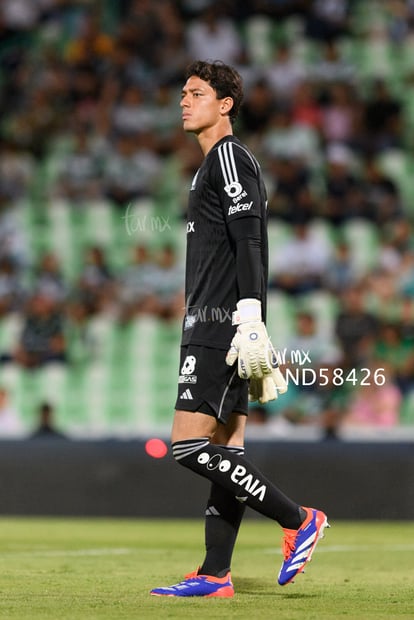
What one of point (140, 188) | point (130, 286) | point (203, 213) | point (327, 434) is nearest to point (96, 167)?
point (140, 188)

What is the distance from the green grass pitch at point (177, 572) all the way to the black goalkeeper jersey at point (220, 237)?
105 centimetres

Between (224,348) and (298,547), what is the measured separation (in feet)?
2.70

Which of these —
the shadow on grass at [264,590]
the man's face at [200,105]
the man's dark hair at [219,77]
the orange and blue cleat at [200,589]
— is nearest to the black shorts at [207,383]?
the orange and blue cleat at [200,589]

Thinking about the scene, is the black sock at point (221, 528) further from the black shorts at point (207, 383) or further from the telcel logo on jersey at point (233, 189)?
the telcel logo on jersey at point (233, 189)

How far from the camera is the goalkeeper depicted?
5.14 metres

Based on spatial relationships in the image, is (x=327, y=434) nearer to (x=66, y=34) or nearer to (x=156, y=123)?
(x=156, y=123)

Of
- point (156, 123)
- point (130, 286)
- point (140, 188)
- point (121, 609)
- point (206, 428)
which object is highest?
point (156, 123)

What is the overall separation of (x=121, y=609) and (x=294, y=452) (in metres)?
6.88

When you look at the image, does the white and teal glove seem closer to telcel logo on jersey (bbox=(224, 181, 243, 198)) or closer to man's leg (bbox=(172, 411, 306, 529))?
man's leg (bbox=(172, 411, 306, 529))

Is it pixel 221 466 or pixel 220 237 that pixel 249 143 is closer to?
pixel 220 237

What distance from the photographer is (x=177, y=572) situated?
6629 millimetres

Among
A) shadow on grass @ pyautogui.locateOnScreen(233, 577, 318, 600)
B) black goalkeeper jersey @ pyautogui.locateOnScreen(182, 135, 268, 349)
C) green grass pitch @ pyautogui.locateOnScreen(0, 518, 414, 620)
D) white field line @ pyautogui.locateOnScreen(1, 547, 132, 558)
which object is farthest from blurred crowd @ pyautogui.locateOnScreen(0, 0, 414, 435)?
black goalkeeper jersey @ pyautogui.locateOnScreen(182, 135, 268, 349)

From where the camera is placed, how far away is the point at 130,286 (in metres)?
13.7

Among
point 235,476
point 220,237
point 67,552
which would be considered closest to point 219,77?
point 220,237
